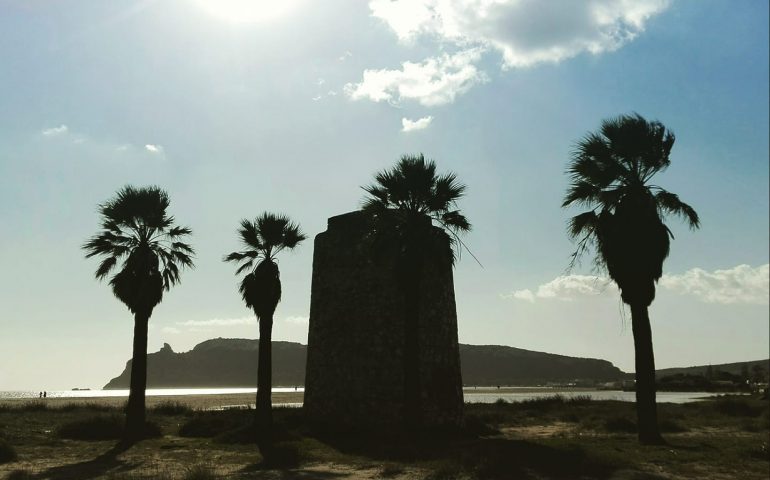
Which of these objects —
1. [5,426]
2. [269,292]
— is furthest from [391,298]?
[5,426]

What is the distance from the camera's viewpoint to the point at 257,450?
19203 millimetres

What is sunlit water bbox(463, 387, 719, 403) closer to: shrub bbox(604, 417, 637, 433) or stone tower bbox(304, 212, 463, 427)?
shrub bbox(604, 417, 637, 433)

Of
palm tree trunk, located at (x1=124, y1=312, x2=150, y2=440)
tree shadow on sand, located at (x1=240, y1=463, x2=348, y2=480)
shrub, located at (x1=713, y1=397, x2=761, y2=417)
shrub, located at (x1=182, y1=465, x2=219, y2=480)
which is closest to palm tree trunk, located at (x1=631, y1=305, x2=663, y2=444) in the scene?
tree shadow on sand, located at (x1=240, y1=463, x2=348, y2=480)

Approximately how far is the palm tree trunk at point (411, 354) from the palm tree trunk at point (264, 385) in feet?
19.5

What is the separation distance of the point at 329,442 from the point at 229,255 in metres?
9.15

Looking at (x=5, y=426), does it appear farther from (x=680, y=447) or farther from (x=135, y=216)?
(x=680, y=447)

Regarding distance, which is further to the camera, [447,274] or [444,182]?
[447,274]

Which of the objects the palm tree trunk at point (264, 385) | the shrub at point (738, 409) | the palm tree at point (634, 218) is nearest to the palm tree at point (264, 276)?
the palm tree trunk at point (264, 385)

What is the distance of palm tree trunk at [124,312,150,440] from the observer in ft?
76.7

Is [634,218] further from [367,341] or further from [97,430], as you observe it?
[97,430]

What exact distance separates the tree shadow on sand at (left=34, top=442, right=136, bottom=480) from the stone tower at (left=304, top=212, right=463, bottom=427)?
847cm

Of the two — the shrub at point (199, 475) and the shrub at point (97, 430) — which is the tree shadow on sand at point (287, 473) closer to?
the shrub at point (199, 475)

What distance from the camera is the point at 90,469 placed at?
15797mm

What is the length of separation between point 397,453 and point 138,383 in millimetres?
11476
